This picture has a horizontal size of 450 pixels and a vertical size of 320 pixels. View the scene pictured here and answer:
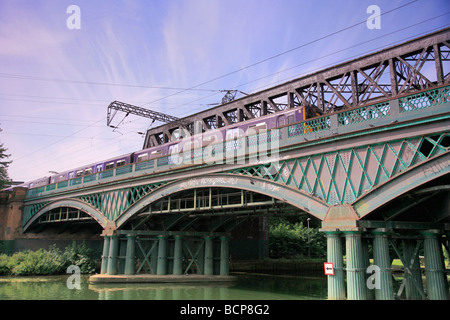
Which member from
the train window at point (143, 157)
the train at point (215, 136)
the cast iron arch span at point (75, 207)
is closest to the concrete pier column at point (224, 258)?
the train at point (215, 136)

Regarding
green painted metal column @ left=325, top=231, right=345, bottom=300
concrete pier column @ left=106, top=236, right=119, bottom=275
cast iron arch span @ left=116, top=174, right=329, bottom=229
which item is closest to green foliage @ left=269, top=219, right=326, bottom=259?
concrete pier column @ left=106, top=236, right=119, bottom=275

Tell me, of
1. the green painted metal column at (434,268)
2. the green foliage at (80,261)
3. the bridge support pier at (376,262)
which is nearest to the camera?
the bridge support pier at (376,262)

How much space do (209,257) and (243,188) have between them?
12685 mm

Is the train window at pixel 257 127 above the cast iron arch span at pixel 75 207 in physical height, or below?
above

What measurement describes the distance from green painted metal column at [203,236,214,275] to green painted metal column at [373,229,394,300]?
56.5ft

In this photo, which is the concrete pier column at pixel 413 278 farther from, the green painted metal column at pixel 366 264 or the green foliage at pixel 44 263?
the green foliage at pixel 44 263

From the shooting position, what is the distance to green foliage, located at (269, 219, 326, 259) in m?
51.1

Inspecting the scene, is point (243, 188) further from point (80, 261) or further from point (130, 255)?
point (80, 261)

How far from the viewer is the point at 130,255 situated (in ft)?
97.5

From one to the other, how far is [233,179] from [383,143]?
8082 mm

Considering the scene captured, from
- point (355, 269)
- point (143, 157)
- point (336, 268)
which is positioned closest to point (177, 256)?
point (143, 157)

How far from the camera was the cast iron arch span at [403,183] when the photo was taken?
12633 millimetres

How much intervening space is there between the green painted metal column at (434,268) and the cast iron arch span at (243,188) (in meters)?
4.76

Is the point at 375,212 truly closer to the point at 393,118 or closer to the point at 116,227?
the point at 393,118
